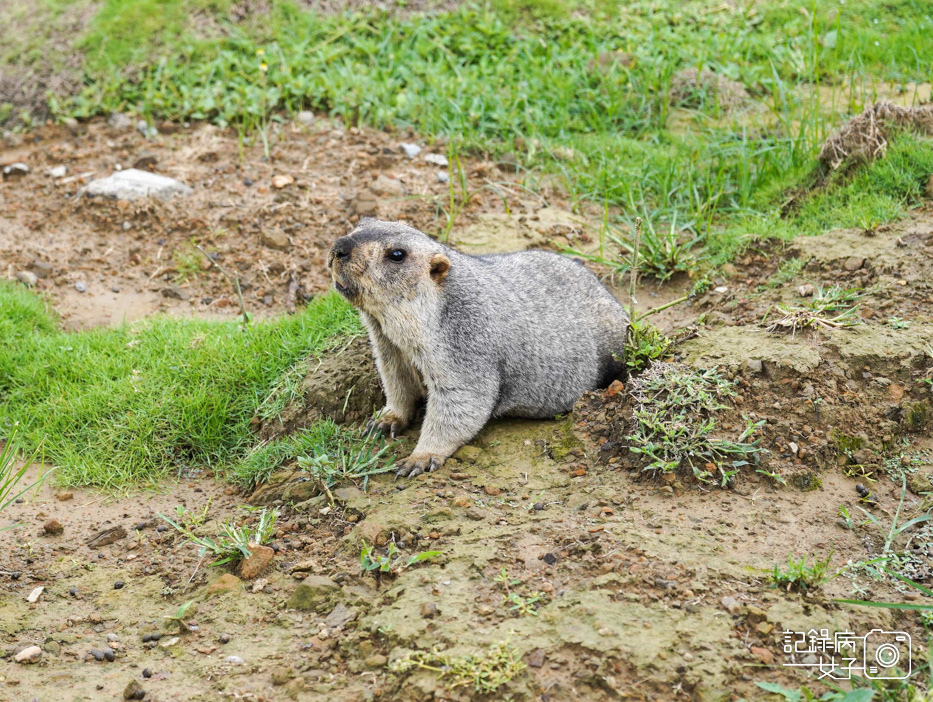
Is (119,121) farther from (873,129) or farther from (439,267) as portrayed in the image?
(873,129)

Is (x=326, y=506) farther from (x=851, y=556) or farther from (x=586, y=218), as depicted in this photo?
(x=586, y=218)

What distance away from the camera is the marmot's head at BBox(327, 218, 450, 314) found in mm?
5449

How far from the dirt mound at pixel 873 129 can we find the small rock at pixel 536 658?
17.5 feet

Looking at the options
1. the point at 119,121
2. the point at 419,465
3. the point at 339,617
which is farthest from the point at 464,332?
the point at 119,121

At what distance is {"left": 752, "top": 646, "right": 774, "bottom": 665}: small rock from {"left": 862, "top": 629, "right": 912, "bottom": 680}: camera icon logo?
0.36 meters

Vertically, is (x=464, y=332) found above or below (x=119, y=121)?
below

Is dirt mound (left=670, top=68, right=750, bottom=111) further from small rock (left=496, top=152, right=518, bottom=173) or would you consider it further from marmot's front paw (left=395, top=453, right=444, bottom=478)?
marmot's front paw (left=395, top=453, right=444, bottom=478)

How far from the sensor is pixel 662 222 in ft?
26.1

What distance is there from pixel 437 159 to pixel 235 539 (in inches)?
199

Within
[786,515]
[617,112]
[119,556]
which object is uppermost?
[617,112]

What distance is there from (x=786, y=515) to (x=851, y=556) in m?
0.43

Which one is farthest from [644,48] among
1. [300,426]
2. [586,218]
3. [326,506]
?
[326,506]

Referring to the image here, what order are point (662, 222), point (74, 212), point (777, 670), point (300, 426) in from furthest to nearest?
point (74, 212) < point (662, 222) < point (300, 426) < point (777, 670)

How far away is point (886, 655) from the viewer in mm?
3660
